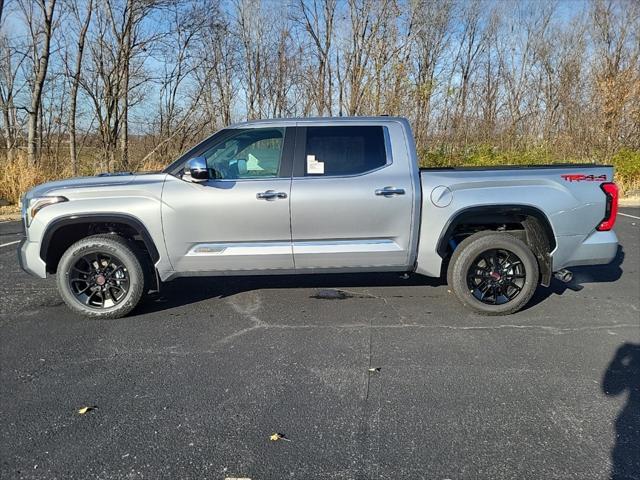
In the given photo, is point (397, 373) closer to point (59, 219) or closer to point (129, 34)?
point (59, 219)

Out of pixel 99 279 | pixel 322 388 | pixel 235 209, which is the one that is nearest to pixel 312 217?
pixel 235 209

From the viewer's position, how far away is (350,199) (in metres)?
3.96

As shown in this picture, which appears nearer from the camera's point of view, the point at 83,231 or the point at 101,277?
the point at 101,277

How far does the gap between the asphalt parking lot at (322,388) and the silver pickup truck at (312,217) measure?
48 centimetres

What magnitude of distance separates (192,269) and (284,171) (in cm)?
133

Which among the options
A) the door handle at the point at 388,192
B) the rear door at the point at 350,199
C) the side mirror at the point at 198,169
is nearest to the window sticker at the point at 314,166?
the rear door at the point at 350,199

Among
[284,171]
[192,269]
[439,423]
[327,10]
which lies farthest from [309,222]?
[327,10]

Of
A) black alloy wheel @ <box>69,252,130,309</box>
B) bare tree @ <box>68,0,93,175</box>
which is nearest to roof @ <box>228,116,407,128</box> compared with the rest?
black alloy wheel @ <box>69,252,130,309</box>

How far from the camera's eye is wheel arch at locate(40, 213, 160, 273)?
3902 mm

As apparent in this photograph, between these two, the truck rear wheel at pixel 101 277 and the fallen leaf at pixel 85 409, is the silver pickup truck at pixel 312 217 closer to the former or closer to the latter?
the truck rear wheel at pixel 101 277

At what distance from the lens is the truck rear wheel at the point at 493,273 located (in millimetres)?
4098

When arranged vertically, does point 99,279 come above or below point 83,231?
below

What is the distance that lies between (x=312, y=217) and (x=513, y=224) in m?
2.18

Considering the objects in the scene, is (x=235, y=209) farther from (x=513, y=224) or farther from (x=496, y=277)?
(x=513, y=224)
